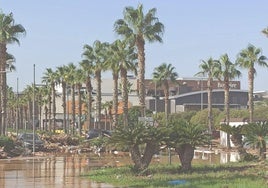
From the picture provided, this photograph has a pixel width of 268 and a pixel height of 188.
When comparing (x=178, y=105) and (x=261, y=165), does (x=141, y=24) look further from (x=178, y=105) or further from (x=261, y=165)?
(x=178, y=105)

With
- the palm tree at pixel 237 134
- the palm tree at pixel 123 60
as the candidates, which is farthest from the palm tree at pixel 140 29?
the palm tree at pixel 237 134

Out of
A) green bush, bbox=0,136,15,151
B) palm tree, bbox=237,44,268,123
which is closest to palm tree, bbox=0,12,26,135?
green bush, bbox=0,136,15,151

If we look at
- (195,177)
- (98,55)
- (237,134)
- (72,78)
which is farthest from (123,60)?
(195,177)

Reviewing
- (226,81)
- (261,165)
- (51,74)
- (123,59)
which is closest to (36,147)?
(123,59)

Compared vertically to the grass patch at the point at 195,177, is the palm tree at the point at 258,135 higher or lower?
higher

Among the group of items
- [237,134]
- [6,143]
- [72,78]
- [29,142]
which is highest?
[72,78]

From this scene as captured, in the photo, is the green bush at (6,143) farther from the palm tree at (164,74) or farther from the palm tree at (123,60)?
the palm tree at (164,74)

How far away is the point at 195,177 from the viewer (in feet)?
63.9

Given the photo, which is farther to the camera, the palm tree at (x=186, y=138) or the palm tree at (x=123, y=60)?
the palm tree at (x=123, y=60)

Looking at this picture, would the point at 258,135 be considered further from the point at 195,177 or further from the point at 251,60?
the point at 251,60

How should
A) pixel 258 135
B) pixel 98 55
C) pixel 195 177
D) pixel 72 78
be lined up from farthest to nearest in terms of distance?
pixel 72 78
pixel 98 55
pixel 258 135
pixel 195 177

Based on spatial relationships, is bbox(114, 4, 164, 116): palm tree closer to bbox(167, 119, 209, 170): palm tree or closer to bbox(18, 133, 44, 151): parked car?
bbox(18, 133, 44, 151): parked car

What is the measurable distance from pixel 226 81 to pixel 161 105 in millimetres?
81146

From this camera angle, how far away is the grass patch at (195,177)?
55.7 ft
